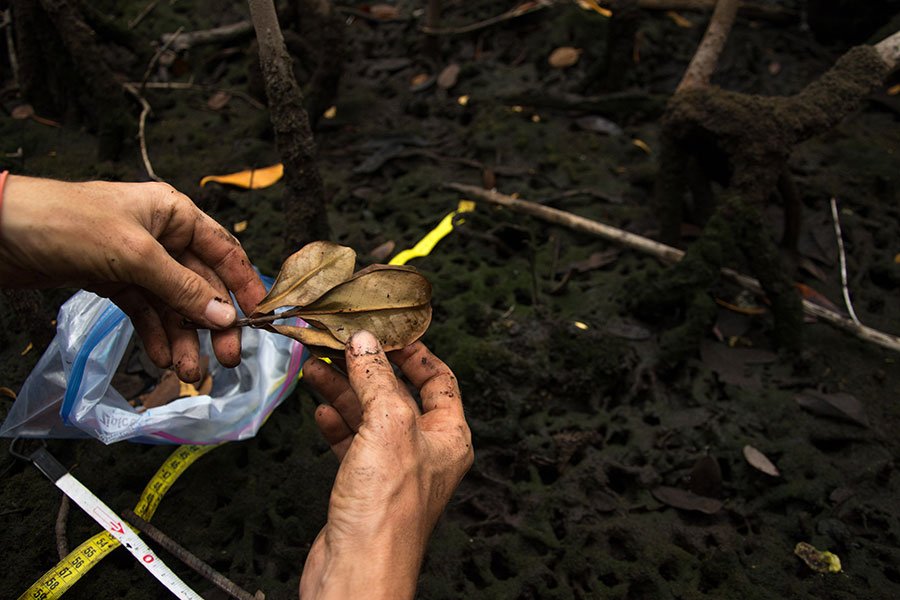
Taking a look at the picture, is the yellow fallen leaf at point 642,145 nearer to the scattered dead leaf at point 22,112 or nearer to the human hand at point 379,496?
the human hand at point 379,496

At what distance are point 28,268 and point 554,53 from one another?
12.3ft

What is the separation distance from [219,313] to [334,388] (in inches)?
15.1

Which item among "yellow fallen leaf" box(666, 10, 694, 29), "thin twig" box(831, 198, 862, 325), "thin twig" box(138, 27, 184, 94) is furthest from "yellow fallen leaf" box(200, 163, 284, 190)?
"yellow fallen leaf" box(666, 10, 694, 29)

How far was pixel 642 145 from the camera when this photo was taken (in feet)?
12.7

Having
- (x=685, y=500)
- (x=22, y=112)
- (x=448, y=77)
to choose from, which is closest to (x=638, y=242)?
(x=685, y=500)

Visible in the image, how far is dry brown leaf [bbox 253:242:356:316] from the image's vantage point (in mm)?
1897

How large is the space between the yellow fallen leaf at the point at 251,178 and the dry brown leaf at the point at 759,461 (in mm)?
2573

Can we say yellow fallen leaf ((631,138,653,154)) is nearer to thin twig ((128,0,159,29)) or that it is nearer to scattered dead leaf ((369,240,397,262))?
scattered dead leaf ((369,240,397,262))

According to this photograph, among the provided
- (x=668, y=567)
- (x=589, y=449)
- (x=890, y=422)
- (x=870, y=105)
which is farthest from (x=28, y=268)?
(x=870, y=105)

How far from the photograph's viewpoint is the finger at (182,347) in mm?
1959

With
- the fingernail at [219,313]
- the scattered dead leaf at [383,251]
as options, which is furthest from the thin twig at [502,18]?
the fingernail at [219,313]

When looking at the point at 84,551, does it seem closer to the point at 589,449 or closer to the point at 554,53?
the point at 589,449

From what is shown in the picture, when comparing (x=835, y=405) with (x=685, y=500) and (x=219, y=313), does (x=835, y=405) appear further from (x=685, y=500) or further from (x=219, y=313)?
(x=219, y=313)

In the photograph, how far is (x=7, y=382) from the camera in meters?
2.47
